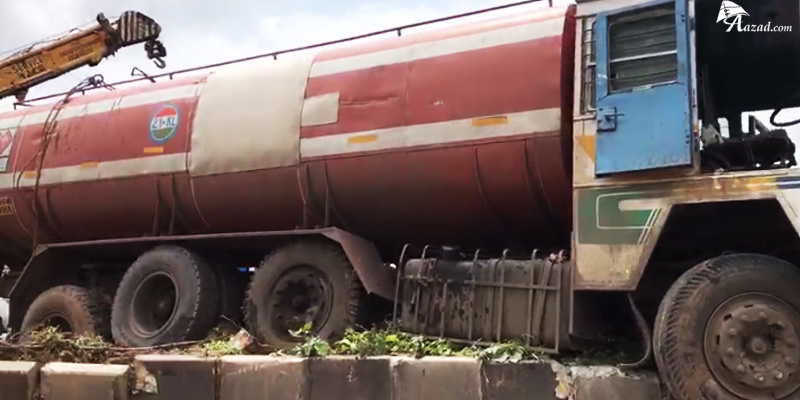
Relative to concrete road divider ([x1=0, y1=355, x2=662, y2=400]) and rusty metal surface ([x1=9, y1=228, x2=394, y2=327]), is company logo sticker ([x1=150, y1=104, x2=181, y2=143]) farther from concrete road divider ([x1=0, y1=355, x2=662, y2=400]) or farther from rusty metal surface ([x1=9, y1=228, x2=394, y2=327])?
concrete road divider ([x1=0, y1=355, x2=662, y2=400])

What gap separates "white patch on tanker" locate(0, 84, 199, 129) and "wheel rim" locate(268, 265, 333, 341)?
2.27 m

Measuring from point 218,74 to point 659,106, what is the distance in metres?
4.52

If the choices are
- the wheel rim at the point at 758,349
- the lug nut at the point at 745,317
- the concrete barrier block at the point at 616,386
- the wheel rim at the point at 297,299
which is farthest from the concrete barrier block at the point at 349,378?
the lug nut at the point at 745,317

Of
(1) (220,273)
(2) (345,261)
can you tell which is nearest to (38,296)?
(1) (220,273)

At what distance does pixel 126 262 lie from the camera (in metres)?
8.55

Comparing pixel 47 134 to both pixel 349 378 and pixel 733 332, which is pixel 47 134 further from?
pixel 733 332

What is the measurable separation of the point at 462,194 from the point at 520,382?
167 cm

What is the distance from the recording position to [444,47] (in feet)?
21.6

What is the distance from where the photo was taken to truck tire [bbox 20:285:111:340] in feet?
26.1

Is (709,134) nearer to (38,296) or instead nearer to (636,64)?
(636,64)

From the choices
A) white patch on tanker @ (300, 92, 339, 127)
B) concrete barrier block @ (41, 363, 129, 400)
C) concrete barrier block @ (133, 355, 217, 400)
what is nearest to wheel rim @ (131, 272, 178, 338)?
concrete barrier block @ (41, 363, 129, 400)

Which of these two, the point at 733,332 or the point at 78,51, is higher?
the point at 78,51

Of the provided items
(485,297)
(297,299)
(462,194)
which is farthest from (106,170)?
(485,297)

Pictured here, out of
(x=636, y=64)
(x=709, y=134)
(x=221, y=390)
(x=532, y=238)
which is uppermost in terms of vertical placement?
(x=636, y=64)
